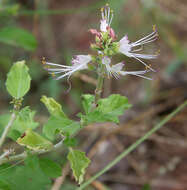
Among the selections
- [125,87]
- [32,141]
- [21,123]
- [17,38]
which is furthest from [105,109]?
[125,87]

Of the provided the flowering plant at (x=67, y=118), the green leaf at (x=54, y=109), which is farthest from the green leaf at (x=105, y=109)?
the green leaf at (x=54, y=109)

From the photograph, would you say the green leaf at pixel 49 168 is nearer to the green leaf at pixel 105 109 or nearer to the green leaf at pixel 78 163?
the green leaf at pixel 78 163

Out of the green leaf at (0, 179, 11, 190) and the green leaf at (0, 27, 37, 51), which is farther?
the green leaf at (0, 27, 37, 51)

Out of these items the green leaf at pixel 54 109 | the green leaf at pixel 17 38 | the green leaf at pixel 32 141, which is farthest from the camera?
the green leaf at pixel 17 38

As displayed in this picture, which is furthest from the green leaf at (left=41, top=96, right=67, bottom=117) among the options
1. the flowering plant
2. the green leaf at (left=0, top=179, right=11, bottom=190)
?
the green leaf at (left=0, top=179, right=11, bottom=190)

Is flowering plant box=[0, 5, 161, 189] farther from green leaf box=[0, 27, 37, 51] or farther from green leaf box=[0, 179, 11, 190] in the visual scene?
green leaf box=[0, 27, 37, 51]

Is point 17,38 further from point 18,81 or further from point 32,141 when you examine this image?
point 32,141

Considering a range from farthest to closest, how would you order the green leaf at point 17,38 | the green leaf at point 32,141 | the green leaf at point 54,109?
the green leaf at point 17,38 < the green leaf at point 54,109 < the green leaf at point 32,141
